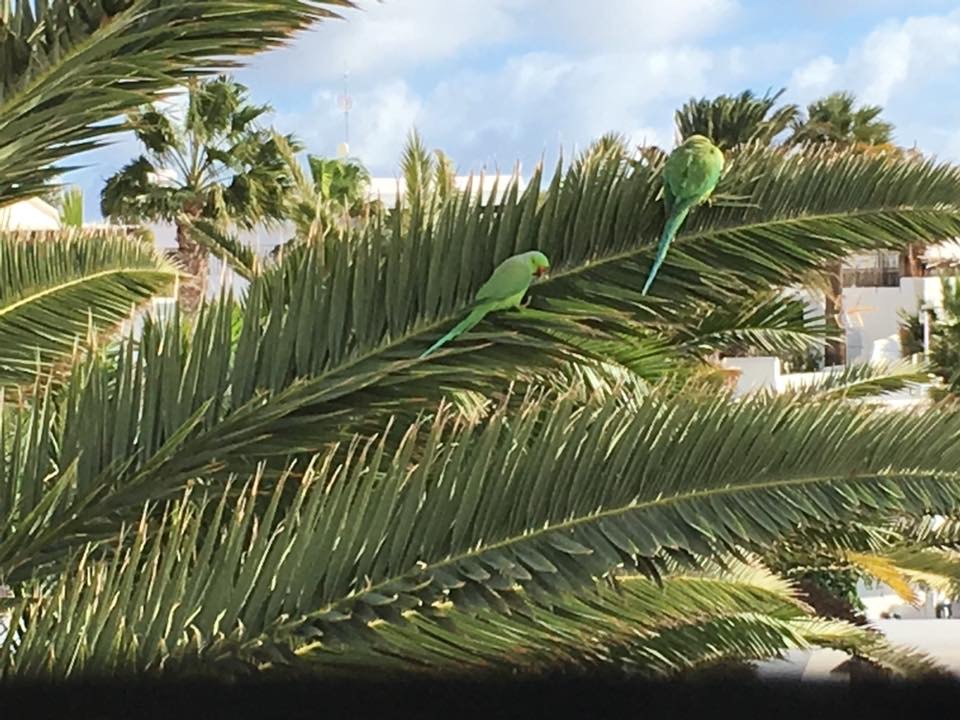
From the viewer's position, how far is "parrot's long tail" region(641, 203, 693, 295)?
284 centimetres

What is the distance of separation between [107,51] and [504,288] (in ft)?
3.79

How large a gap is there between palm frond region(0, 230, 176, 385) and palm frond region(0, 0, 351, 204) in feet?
3.71

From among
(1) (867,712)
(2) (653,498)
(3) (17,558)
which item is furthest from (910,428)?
(3) (17,558)

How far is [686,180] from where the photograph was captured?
2.77 metres

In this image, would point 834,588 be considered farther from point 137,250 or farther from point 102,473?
point 102,473

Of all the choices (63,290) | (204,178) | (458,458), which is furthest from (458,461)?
(204,178)

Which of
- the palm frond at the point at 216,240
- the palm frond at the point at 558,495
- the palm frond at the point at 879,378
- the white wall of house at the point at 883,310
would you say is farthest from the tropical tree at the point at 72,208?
the white wall of house at the point at 883,310

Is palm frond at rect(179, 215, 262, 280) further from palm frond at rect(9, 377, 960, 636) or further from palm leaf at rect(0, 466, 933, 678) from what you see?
palm leaf at rect(0, 466, 933, 678)

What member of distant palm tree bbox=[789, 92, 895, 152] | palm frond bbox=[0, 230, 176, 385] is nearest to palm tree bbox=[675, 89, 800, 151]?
distant palm tree bbox=[789, 92, 895, 152]

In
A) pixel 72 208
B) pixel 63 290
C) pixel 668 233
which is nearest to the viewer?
pixel 668 233

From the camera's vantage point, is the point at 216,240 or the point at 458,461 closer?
the point at 458,461

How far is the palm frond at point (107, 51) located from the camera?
277 cm

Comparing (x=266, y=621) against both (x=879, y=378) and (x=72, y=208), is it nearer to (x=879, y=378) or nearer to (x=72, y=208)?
(x=879, y=378)

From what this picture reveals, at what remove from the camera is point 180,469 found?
9.12 ft
